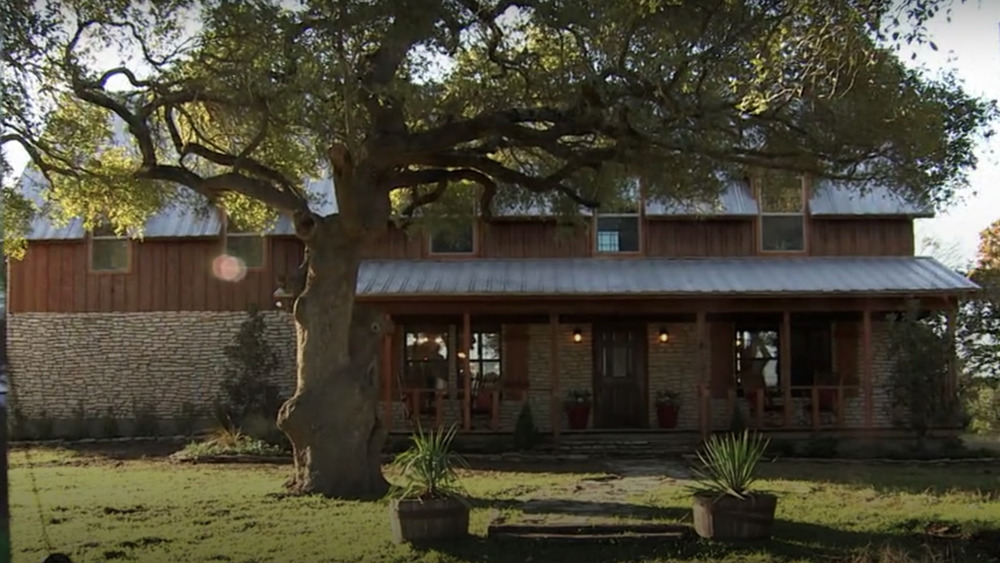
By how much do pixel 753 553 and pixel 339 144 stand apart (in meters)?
5.65

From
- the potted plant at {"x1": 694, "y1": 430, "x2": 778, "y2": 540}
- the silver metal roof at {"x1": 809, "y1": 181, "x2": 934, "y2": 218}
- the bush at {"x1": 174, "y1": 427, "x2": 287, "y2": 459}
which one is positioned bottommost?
the bush at {"x1": 174, "y1": 427, "x2": 287, "y2": 459}

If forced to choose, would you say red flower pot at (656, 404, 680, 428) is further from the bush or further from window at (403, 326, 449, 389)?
the bush

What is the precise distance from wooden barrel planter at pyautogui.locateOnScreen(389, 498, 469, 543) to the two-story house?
948cm

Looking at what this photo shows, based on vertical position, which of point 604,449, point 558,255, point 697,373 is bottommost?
point 604,449

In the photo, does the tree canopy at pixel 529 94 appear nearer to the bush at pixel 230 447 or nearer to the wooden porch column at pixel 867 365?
the bush at pixel 230 447

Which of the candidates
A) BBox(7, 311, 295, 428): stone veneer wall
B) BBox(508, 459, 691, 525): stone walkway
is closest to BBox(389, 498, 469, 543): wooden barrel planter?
BBox(508, 459, 691, 525): stone walkway

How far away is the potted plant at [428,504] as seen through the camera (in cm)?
883

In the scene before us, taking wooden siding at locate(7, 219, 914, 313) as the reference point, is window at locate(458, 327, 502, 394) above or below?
below

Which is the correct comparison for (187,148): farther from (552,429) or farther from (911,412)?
(911,412)

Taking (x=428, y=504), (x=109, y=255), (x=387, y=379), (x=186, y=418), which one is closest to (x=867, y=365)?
(x=387, y=379)

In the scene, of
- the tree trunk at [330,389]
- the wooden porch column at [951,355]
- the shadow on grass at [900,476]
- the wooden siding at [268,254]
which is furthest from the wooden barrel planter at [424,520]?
the wooden siding at [268,254]

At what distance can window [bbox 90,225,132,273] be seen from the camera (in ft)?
71.0

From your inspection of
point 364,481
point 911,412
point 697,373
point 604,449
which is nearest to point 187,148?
point 364,481

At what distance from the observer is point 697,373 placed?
19672 mm
